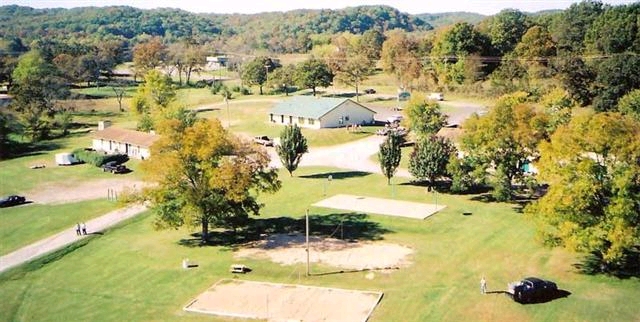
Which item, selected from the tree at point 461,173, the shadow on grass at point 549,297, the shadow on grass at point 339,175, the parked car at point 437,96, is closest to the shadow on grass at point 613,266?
the shadow on grass at point 549,297

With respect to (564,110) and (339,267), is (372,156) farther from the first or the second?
(339,267)

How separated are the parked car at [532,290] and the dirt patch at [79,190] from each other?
38.3 meters

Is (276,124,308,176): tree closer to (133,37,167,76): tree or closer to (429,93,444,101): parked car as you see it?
(429,93,444,101): parked car

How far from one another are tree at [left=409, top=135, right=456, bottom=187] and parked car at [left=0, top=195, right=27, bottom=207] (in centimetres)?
3745

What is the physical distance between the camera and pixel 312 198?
57.9 m

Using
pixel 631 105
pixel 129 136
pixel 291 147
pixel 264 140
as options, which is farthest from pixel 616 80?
pixel 129 136

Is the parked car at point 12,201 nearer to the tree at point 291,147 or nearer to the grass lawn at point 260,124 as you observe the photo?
the tree at point 291,147

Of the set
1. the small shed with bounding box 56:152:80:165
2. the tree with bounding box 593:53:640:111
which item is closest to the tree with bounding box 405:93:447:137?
the tree with bounding box 593:53:640:111

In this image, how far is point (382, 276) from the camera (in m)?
39.4

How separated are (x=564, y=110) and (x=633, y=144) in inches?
1291

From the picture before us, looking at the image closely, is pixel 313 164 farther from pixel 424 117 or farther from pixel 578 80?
pixel 578 80

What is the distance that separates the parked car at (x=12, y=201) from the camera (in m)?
58.8

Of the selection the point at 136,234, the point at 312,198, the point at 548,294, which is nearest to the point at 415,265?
the point at 548,294

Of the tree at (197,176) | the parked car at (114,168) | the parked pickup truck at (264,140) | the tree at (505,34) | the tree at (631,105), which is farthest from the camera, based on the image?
the tree at (505,34)
